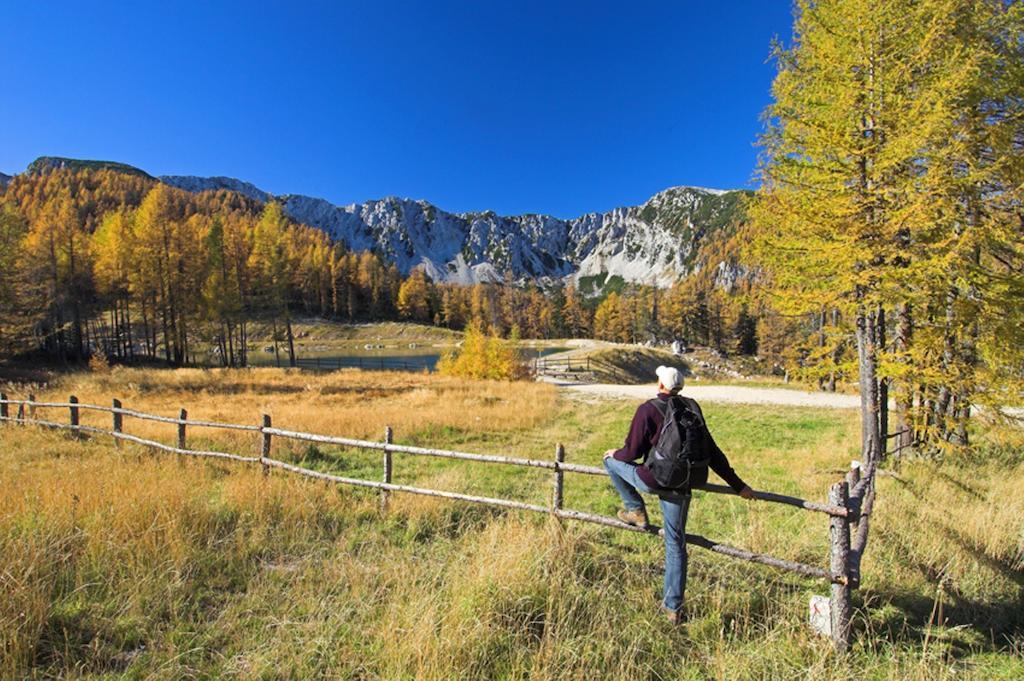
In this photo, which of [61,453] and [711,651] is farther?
[61,453]

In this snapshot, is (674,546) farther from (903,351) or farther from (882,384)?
(882,384)

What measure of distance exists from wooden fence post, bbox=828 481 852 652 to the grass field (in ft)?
0.60

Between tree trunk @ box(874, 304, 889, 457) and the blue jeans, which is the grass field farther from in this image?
tree trunk @ box(874, 304, 889, 457)

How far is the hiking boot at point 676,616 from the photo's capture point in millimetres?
4242

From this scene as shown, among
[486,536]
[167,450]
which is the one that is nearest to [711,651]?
[486,536]

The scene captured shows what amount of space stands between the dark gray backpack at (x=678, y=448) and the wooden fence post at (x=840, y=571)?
1139 millimetres

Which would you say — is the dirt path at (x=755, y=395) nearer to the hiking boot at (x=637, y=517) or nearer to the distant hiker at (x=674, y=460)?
the hiking boot at (x=637, y=517)

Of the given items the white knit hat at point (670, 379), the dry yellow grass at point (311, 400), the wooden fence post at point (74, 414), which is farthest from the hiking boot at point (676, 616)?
the wooden fence post at point (74, 414)

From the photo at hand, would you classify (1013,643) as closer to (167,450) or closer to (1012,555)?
(1012,555)

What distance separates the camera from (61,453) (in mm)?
10516

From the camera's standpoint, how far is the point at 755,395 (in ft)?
81.5

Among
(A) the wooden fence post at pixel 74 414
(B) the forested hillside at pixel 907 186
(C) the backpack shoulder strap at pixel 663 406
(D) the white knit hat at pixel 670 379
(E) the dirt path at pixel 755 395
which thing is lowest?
(E) the dirt path at pixel 755 395

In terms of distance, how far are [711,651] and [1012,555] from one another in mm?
4734

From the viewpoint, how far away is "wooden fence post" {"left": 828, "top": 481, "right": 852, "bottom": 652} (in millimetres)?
3992
